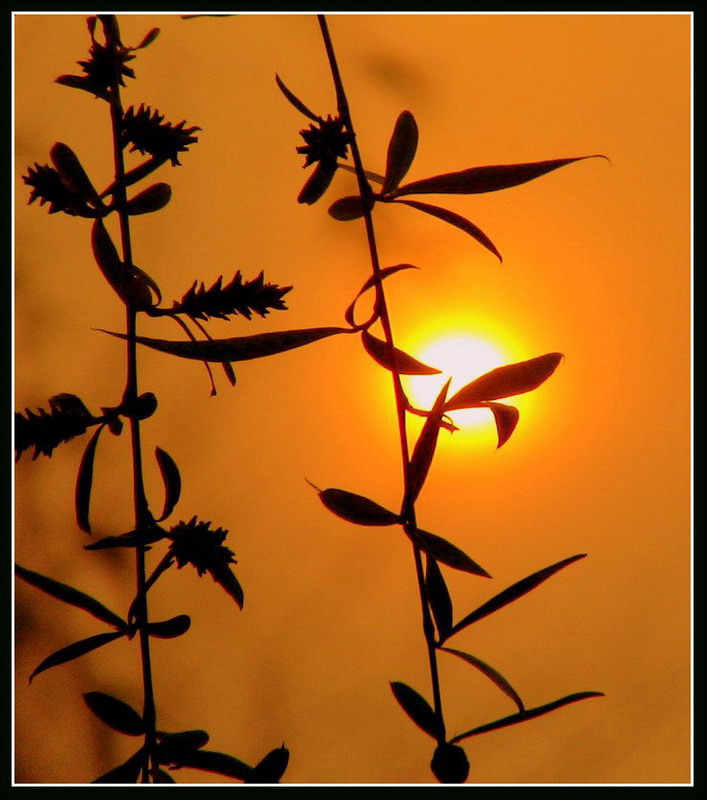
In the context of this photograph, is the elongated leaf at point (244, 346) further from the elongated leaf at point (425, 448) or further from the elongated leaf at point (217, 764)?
the elongated leaf at point (217, 764)

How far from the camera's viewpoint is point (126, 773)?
0.45 m

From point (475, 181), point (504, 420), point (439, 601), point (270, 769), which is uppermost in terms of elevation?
point (475, 181)

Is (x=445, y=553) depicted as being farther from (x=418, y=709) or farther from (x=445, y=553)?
(x=418, y=709)

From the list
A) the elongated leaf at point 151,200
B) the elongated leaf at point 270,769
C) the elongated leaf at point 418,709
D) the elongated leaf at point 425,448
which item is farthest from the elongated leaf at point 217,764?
the elongated leaf at point 151,200

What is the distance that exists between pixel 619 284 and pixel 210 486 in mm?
358

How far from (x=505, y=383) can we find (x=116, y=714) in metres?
0.33

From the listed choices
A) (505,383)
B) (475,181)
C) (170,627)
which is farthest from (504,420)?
(170,627)

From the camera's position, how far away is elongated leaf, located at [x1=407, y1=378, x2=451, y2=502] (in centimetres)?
43

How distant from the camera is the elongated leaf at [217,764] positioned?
473 mm

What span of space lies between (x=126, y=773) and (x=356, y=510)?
216mm

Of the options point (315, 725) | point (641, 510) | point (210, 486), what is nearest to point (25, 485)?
point (210, 486)

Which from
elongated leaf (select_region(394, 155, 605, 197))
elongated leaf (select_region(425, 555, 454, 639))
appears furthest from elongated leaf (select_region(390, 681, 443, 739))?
elongated leaf (select_region(394, 155, 605, 197))

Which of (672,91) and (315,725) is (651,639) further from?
(672,91)

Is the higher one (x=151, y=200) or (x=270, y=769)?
(x=151, y=200)
